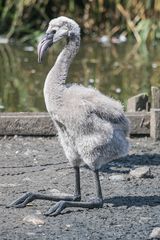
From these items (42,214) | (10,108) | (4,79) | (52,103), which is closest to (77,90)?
(52,103)

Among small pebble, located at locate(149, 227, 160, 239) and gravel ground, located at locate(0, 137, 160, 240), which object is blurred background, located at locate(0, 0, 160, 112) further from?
small pebble, located at locate(149, 227, 160, 239)

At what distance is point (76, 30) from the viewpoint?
588cm

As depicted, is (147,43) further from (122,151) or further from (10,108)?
(122,151)

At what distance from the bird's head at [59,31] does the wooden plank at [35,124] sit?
6.09 feet

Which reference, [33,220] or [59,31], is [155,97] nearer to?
[59,31]

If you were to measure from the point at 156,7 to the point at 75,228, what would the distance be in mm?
9960

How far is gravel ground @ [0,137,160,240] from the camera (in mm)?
5164

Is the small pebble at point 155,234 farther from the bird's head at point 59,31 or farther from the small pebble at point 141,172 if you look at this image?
the bird's head at point 59,31

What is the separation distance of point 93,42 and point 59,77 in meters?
9.71

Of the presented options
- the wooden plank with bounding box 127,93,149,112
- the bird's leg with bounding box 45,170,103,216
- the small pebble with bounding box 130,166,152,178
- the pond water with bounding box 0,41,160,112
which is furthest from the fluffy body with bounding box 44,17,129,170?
the pond water with bounding box 0,41,160,112

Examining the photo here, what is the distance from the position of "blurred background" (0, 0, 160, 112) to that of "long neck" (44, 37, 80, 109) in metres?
4.91

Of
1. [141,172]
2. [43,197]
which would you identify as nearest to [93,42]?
[141,172]

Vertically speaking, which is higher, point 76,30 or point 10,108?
point 76,30

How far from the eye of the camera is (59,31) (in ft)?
19.1
